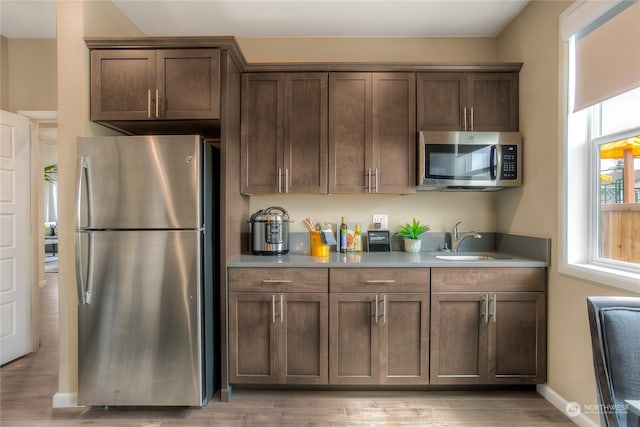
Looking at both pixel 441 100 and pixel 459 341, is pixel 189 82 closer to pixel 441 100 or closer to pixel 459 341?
pixel 441 100

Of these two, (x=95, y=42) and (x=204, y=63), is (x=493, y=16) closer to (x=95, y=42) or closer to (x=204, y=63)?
(x=204, y=63)

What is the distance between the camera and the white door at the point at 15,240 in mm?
2889

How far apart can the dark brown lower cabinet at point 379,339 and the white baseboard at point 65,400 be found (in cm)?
162

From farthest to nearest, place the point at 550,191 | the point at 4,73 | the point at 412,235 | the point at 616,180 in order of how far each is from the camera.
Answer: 1. the point at 4,73
2. the point at 412,235
3. the point at 550,191
4. the point at 616,180

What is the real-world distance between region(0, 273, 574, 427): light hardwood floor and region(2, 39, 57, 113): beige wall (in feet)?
7.63

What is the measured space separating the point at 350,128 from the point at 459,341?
166cm

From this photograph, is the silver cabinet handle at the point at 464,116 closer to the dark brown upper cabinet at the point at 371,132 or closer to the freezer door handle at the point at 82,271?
the dark brown upper cabinet at the point at 371,132

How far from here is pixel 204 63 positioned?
2283 millimetres

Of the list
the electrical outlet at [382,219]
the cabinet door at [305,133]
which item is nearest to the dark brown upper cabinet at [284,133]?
the cabinet door at [305,133]

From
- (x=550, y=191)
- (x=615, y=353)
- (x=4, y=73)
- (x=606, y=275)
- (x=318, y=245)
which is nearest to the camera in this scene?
(x=615, y=353)

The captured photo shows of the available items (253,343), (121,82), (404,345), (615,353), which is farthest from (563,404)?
(121,82)

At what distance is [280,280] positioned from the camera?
2342 millimetres

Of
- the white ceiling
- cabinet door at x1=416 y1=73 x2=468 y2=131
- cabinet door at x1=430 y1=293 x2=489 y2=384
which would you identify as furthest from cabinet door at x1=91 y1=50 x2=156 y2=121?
cabinet door at x1=430 y1=293 x2=489 y2=384

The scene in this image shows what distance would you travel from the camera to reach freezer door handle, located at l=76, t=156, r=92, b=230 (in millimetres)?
2090
